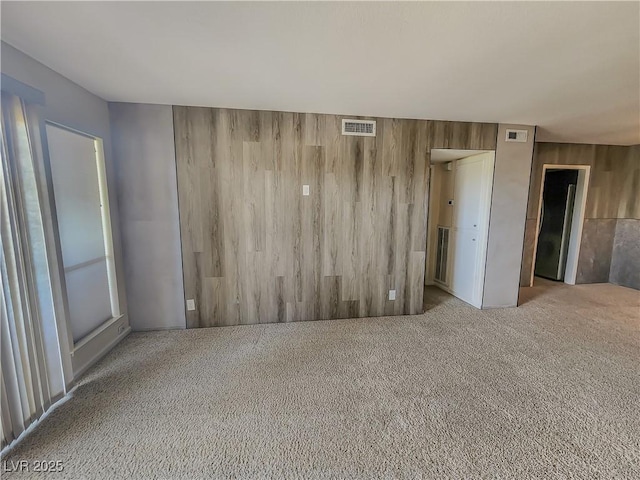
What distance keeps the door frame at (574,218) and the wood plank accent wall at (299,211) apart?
2097 millimetres

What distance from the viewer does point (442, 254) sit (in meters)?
4.37

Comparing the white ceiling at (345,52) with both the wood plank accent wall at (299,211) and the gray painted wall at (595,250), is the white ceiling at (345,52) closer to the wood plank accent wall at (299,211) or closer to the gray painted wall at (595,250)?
the wood plank accent wall at (299,211)

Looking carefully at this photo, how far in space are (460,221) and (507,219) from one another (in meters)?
0.59

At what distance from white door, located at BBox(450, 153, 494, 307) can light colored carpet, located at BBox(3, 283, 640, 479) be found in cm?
84

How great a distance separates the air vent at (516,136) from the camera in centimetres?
326

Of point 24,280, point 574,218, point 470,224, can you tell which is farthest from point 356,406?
point 574,218

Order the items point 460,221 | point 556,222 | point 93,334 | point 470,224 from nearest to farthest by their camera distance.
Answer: point 93,334 → point 470,224 → point 460,221 → point 556,222

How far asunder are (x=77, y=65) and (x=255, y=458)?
2.75m

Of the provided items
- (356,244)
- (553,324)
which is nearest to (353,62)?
(356,244)

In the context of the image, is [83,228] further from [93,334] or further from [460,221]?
[460,221]

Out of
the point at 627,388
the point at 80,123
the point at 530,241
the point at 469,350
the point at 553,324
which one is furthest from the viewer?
the point at 530,241

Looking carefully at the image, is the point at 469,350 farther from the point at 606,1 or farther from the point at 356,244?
the point at 606,1

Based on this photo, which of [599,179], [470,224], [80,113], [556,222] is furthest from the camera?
[556,222]

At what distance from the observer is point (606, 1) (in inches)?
48.5
